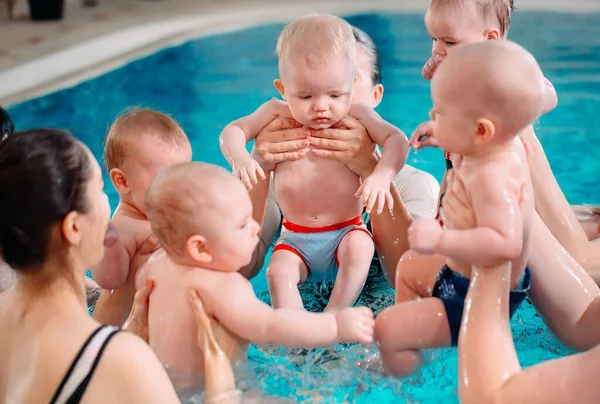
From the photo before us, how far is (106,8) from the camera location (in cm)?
1047

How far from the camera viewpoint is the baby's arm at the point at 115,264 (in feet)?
8.89

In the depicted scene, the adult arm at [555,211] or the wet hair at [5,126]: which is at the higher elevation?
the wet hair at [5,126]

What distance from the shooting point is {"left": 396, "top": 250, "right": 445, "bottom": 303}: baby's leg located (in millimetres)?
2488

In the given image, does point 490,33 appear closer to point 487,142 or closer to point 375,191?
point 375,191

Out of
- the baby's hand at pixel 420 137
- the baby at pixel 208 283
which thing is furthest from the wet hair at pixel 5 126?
the baby's hand at pixel 420 137

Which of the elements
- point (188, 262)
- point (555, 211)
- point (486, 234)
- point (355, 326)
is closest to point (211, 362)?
point (188, 262)

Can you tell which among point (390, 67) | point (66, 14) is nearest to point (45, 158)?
point (390, 67)

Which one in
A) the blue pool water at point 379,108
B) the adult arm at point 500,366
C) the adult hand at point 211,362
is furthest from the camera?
the blue pool water at point 379,108

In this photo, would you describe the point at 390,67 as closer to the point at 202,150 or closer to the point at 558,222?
the point at 202,150

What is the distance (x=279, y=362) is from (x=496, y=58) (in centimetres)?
127

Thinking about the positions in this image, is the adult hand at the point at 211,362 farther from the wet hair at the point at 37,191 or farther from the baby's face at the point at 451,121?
the baby's face at the point at 451,121

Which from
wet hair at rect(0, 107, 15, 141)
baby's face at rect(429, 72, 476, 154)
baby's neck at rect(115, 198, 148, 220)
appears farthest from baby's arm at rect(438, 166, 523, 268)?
wet hair at rect(0, 107, 15, 141)

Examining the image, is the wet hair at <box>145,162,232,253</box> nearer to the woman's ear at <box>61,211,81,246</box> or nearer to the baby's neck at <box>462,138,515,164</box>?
the woman's ear at <box>61,211,81,246</box>

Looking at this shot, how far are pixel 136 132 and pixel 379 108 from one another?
14.6 feet
